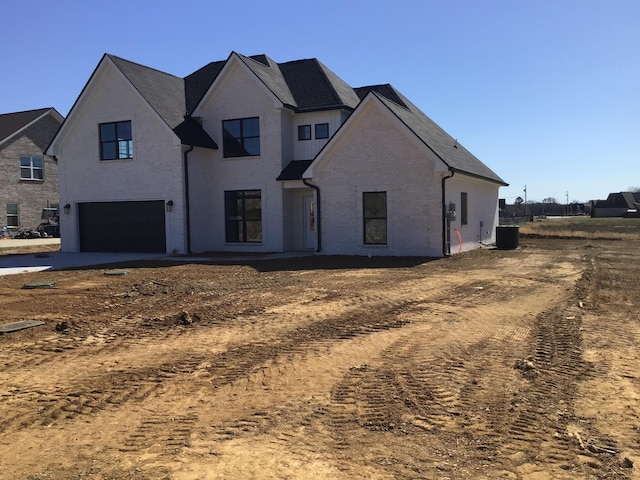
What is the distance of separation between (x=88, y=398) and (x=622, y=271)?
47.7 ft

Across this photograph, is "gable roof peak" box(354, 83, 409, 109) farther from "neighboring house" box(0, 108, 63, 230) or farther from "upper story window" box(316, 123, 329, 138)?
"neighboring house" box(0, 108, 63, 230)

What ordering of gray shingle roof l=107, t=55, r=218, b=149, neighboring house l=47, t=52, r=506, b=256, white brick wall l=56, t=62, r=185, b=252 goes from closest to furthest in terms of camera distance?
neighboring house l=47, t=52, r=506, b=256, white brick wall l=56, t=62, r=185, b=252, gray shingle roof l=107, t=55, r=218, b=149

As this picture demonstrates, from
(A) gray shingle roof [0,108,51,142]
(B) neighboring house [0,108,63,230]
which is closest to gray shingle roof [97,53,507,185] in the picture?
(B) neighboring house [0,108,63,230]

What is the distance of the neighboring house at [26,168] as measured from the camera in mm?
34969

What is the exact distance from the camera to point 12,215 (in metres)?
35.7

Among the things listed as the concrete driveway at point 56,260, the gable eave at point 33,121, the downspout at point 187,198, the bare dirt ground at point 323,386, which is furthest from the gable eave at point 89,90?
the gable eave at point 33,121

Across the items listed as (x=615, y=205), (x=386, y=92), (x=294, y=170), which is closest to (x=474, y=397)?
(x=294, y=170)

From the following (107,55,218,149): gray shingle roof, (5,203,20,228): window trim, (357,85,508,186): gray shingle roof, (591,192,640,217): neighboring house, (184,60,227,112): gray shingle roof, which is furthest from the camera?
(591,192,640,217): neighboring house

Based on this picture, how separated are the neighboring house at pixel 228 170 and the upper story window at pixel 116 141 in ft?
0.14

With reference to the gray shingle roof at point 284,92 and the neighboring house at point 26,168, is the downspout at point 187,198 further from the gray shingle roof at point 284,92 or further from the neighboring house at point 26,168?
the neighboring house at point 26,168

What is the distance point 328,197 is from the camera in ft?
67.6

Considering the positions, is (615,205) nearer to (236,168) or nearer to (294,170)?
(294,170)

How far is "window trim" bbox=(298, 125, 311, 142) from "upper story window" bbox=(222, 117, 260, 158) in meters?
1.85

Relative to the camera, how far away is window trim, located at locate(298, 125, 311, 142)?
23.1 metres
